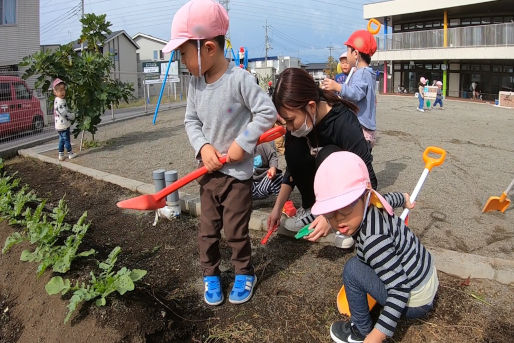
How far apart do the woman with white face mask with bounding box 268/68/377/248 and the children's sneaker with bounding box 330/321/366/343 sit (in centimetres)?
45

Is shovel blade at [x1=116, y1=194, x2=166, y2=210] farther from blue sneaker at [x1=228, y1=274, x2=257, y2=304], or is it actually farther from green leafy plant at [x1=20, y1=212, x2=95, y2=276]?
blue sneaker at [x1=228, y1=274, x2=257, y2=304]

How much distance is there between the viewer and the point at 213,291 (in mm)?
2322

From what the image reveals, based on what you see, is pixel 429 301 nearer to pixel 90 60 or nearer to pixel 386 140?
pixel 386 140

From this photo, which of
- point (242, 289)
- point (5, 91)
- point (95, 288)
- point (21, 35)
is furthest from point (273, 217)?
point (21, 35)

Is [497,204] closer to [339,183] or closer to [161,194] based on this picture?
[339,183]

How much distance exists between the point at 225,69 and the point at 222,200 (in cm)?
75

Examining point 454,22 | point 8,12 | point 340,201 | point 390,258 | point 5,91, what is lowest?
point 390,258

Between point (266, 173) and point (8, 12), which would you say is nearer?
point (266, 173)

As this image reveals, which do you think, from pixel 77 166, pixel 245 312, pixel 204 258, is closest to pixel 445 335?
pixel 245 312

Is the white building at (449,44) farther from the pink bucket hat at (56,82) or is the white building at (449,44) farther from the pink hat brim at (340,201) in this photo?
the pink hat brim at (340,201)

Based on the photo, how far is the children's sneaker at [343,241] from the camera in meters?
2.79

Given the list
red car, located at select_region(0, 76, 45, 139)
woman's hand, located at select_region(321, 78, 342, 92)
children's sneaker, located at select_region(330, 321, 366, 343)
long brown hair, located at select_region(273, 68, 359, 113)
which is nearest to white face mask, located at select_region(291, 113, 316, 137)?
long brown hair, located at select_region(273, 68, 359, 113)

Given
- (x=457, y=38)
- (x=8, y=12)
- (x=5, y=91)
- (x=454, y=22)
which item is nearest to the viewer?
(x=5, y=91)

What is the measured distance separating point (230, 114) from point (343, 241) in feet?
4.10
